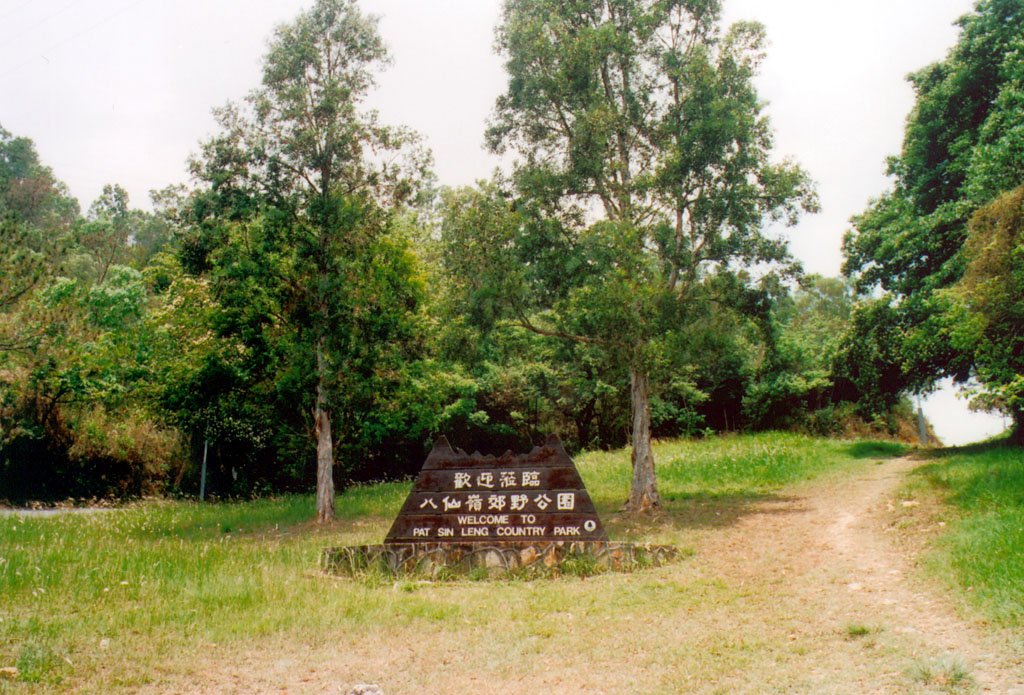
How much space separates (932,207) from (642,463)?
45.6 ft

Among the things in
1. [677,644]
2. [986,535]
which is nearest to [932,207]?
[986,535]

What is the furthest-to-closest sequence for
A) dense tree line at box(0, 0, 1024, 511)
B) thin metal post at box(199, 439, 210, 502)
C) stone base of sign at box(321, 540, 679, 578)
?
1. thin metal post at box(199, 439, 210, 502)
2. dense tree line at box(0, 0, 1024, 511)
3. stone base of sign at box(321, 540, 679, 578)

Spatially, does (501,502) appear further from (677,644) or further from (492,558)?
(677,644)

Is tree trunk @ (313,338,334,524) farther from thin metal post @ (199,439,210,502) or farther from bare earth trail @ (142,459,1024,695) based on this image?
thin metal post @ (199,439,210,502)

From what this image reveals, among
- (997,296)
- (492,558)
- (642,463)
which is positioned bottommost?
(492,558)

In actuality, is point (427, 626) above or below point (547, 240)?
below

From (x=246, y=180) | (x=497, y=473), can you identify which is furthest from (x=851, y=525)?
(x=246, y=180)

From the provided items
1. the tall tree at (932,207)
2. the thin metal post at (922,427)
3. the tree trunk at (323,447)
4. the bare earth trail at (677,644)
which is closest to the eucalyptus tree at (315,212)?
the tree trunk at (323,447)

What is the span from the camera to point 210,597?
8375 millimetres

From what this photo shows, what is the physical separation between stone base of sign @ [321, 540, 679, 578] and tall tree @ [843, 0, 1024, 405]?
11823 mm

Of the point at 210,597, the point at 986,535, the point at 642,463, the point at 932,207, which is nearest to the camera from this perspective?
the point at 210,597

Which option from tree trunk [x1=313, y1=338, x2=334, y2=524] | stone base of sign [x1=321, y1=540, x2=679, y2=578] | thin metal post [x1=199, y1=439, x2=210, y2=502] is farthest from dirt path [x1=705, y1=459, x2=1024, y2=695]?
thin metal post [x1=199, y1=439, x2=210, y2=502]

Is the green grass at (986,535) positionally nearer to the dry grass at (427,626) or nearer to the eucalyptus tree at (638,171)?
the dry grass at (427,626)

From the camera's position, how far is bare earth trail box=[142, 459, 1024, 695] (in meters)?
5.98
